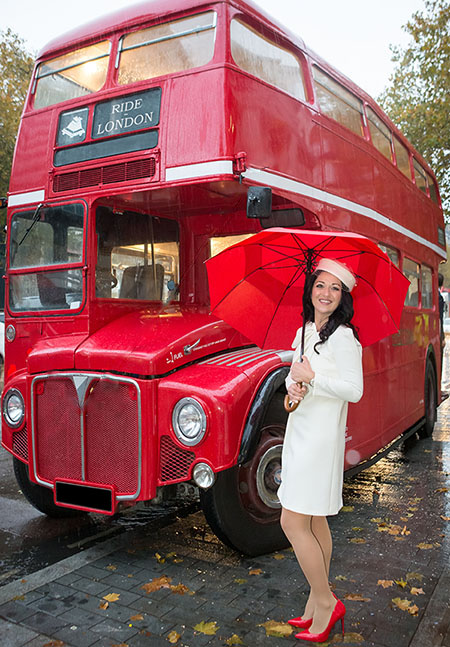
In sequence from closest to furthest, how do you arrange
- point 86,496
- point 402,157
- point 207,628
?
point 207,628 → point 86,496 → point 402,157

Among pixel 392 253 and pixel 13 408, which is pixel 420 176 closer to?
pixel 392 253

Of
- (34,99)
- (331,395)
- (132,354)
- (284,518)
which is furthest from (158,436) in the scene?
(34,99)

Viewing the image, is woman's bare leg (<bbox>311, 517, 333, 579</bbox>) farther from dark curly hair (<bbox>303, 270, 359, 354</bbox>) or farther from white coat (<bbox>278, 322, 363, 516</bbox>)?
dark curly hair (<bbox>303, 270, 359, 354</bbox>)

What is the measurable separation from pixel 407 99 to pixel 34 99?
2151cm

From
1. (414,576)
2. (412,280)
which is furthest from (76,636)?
(412,280)

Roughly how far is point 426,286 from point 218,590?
255 inches

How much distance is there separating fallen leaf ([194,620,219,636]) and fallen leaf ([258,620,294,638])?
261 millimetres

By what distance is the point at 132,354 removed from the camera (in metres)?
4.20

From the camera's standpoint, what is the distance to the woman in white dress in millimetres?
3186

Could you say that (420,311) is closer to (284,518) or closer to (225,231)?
(225,231)

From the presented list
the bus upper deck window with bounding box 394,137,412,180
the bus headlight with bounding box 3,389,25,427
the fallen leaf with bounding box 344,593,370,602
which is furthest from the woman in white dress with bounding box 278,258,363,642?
the bus upper deck window with bounding box 394,137,412,180

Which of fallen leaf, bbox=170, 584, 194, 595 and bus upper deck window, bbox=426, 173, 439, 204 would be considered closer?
fallen leaf, bbox=170, 584, 194, 595

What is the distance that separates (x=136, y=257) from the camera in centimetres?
510

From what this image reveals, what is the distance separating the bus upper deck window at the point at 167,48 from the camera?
179 inches
